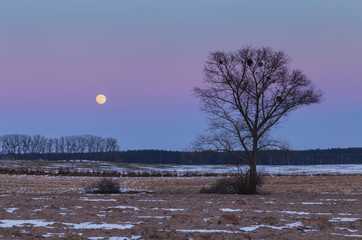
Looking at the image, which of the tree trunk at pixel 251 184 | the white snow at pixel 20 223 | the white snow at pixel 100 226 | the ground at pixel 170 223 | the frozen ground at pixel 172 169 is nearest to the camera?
the ground at pixel 170 223

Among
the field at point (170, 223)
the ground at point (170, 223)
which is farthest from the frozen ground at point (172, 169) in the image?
the ground at point (170, 223)

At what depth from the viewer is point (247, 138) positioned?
26078 millimetres

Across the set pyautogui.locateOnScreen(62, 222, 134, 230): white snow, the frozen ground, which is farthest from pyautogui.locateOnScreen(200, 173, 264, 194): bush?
the frozen ground

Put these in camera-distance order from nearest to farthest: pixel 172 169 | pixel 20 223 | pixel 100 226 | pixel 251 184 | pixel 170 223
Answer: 1. pixel 100 226
2. pixel 20 223
3. pixel 170 223
4. pixel 251 184
5. pixel 172 169

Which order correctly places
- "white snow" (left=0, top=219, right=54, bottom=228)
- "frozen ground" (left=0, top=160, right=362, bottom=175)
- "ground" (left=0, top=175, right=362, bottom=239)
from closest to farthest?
"ground" (left=0, top=175, right=362, bottom=239) → "white snow" (left=0, top=219, right=54, bottom=228) → "frozen ground" (left=0, top=160, right=362, bottom=175)

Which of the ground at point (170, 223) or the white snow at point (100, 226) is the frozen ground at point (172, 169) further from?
the white snow at point (100, 226)

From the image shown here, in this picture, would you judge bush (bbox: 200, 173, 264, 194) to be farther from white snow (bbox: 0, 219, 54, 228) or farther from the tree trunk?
white snow (bbox: 0, 219, 54, 228)

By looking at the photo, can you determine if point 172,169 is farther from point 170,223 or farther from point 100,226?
point 100,226

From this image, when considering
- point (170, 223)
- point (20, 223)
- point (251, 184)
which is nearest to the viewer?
point (20, 223)

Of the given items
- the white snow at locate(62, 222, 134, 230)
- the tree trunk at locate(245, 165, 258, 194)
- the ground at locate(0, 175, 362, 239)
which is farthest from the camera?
the tree trunk at locate(245, 165, 258, 194)

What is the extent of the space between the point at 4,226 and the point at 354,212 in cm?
896

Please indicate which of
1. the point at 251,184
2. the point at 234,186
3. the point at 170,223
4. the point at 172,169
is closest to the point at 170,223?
the point at 170,223

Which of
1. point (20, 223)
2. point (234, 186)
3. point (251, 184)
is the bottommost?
point (20, 223)

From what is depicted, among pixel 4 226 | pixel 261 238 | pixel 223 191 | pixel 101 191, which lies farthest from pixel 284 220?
pixel 101 191
